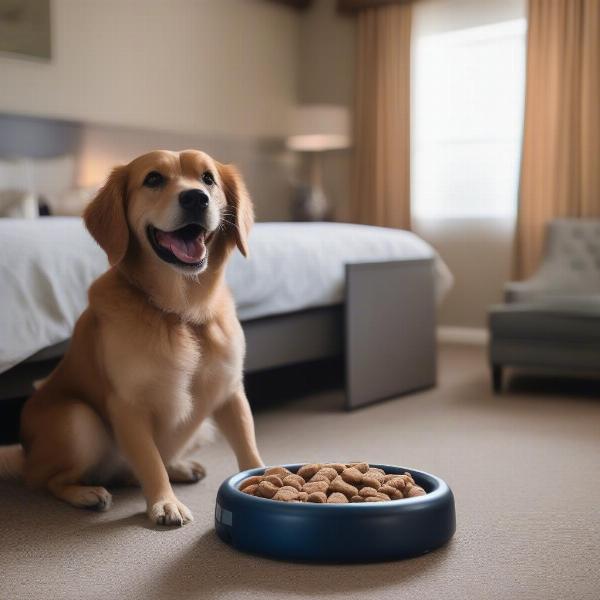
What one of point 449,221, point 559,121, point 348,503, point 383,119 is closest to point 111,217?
point 348,503

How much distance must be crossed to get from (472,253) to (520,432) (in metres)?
2.59

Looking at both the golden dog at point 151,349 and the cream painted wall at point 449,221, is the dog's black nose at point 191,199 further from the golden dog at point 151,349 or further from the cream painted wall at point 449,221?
the cream painted wall at point 449,221

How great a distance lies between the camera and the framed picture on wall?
3887mm

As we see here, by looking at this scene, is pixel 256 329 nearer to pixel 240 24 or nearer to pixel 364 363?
pixel 364 363

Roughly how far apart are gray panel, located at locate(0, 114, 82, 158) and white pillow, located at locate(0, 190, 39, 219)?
13.5 inches

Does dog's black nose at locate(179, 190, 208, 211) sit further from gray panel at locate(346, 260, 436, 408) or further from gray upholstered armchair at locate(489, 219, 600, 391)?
gray upholstered armchair at locate(489, 219, 600, 391)

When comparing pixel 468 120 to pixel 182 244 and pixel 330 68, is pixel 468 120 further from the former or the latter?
pixel 182 244

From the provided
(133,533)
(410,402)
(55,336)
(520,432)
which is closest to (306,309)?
(410,402)

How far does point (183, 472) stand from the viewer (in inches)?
80.3

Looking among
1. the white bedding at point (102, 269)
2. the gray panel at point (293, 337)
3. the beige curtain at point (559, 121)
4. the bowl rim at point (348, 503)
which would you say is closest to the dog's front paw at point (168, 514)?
Result: the bowl rim at point (348, 503)

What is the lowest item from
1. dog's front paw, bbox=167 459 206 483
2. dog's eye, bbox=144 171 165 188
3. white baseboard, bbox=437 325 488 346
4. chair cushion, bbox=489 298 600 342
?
white baseboard, bbox=437 325 488 346

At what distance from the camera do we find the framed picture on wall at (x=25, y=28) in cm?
389

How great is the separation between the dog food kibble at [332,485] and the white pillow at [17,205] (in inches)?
86.1

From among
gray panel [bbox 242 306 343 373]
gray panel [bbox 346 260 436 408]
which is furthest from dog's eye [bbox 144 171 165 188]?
gray panel [bbox 346 260 436 408]
